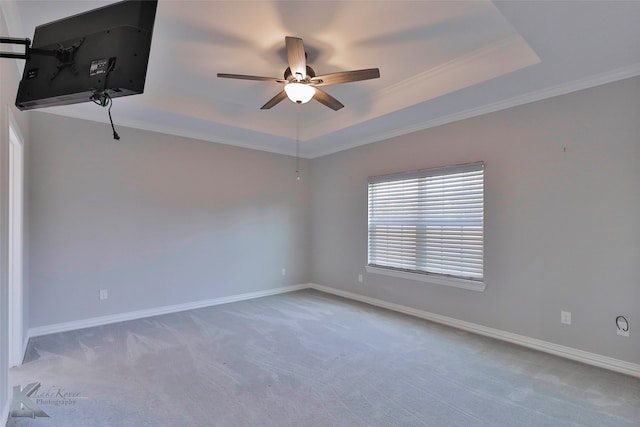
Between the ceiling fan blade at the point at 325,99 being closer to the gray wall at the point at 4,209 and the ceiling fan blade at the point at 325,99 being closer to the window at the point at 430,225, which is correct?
the window at the point at 430,225

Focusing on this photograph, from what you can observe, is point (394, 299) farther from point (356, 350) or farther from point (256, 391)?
point (256, 391)

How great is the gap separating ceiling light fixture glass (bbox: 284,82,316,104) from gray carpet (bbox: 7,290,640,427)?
2.43 metres

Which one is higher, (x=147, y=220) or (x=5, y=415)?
(x=147, y=220)

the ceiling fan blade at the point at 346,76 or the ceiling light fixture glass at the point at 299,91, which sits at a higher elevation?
the ceiling fan blade at the point at 346,76

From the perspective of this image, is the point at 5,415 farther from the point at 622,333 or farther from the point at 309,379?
the point at 622,333

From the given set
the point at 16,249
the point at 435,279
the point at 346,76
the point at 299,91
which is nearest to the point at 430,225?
the point at 435,279

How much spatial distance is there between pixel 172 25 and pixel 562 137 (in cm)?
366

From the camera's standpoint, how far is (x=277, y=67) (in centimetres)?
315

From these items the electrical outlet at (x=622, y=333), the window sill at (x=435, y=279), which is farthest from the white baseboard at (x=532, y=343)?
the window sill at (x=435, y=279)

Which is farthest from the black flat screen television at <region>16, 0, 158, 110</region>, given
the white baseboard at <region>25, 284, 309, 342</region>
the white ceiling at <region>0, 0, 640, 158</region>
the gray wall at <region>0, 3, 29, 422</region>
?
the white baseboard at <region>25, 284, 309, 342</region>

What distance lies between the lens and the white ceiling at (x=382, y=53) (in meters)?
2.21

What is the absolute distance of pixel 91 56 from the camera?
1431 mm

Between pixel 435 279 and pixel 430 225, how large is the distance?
27.2 inches

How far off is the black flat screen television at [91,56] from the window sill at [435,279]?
364 cm
